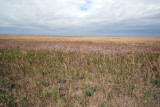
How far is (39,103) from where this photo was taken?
8.53 ft

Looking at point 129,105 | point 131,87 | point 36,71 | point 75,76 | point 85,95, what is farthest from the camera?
point 36,71

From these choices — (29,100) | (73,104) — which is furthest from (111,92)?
(29,100)

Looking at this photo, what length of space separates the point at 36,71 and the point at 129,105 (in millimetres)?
4625

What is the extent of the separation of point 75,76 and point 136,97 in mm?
2629

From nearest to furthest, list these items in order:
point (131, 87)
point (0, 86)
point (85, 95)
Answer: point (85, 95), point (131, 87), point (0, 86)

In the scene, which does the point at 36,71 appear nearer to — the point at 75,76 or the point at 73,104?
the point at 75,76

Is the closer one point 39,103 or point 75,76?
point 39,103

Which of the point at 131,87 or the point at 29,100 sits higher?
the point at 131,87

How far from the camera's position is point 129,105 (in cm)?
246

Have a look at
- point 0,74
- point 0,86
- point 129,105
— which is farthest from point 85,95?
point 0,74

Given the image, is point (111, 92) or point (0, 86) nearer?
point (111, 92)

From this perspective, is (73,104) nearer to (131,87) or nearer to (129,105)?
(129,105)

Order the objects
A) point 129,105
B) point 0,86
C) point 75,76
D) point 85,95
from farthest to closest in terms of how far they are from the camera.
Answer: point 75,76 < point 0,86 < point 85,95 < point 129,105

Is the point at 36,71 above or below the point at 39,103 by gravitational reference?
above
